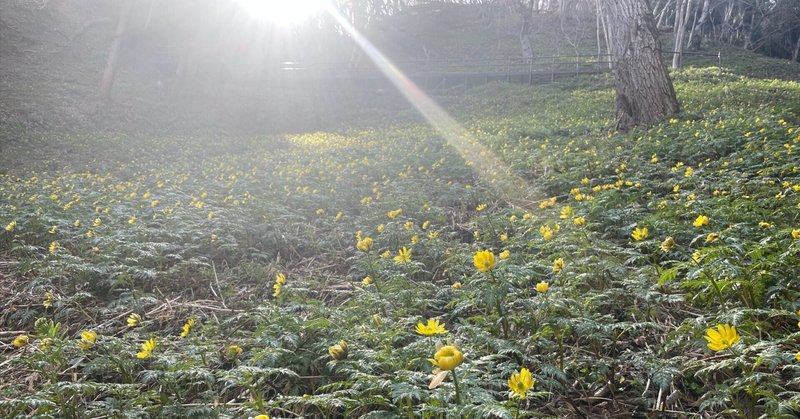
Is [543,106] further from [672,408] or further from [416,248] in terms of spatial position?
[672,408]

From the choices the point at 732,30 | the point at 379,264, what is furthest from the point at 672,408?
the point at 732,30

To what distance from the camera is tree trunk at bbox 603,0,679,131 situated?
7.29 m

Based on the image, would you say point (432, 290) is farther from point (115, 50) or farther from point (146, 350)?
point (115, 50)

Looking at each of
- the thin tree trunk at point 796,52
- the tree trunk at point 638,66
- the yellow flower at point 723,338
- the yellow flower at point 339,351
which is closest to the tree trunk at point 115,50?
the tree trunk at point 638,66

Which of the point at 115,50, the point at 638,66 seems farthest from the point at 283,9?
the point at 638,66

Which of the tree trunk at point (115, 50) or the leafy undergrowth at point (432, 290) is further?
the tree trunk at point (115, 50)

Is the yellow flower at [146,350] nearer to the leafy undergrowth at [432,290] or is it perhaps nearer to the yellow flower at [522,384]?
the leafy undergrowth at [432,290]

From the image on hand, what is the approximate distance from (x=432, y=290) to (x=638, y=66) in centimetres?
609

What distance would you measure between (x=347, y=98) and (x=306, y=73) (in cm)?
364

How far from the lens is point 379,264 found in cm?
346

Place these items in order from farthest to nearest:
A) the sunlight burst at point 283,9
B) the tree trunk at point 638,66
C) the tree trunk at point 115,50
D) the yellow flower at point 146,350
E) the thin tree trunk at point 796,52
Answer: the thin tree trunk at point 796,52
the sunlight burst at point 283,9
the tree trunk at point 115,50
the tree trunk at point 638,66
the yellow flower at point 146,350

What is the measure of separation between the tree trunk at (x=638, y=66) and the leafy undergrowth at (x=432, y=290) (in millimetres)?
472

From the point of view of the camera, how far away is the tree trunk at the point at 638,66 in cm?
729

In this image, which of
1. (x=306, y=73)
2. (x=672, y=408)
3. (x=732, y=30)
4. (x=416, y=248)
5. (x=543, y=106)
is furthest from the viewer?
(x=732, y=30)
